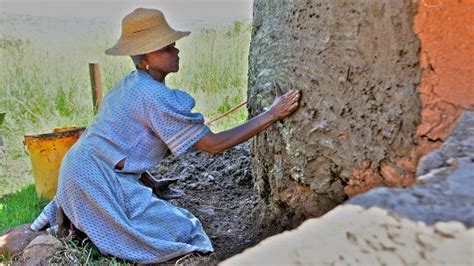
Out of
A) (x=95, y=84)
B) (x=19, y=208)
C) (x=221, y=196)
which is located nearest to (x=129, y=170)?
(x=221, y=196)

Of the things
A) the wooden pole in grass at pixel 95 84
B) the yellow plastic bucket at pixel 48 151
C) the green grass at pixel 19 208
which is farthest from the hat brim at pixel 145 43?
the wooden pole in grass at pixel 95 84

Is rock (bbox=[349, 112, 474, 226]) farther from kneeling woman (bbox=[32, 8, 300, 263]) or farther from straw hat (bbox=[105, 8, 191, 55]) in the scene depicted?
straw hat (bbox=[105, 8, 191, 55])

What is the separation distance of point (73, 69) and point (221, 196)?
3.49 metres

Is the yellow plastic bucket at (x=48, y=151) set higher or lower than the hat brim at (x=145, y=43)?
lower

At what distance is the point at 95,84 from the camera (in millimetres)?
5633

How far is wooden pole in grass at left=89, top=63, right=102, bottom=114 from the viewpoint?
5562mm

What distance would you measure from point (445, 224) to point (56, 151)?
135 inches

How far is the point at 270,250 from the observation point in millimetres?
1331

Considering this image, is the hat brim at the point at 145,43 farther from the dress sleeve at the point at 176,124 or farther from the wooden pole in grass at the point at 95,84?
the wooden pole in grass at the point at 95,84

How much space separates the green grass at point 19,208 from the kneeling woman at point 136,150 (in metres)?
1.01

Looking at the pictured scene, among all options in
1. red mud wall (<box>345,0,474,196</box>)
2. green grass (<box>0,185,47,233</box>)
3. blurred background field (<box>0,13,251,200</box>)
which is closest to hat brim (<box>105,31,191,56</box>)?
red mud wall (<box>345,0,474,196</box>)

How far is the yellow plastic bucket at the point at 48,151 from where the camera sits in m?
4.25

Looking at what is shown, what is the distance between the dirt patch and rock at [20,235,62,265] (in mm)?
656

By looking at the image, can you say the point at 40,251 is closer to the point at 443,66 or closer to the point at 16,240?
the point at 16,240
